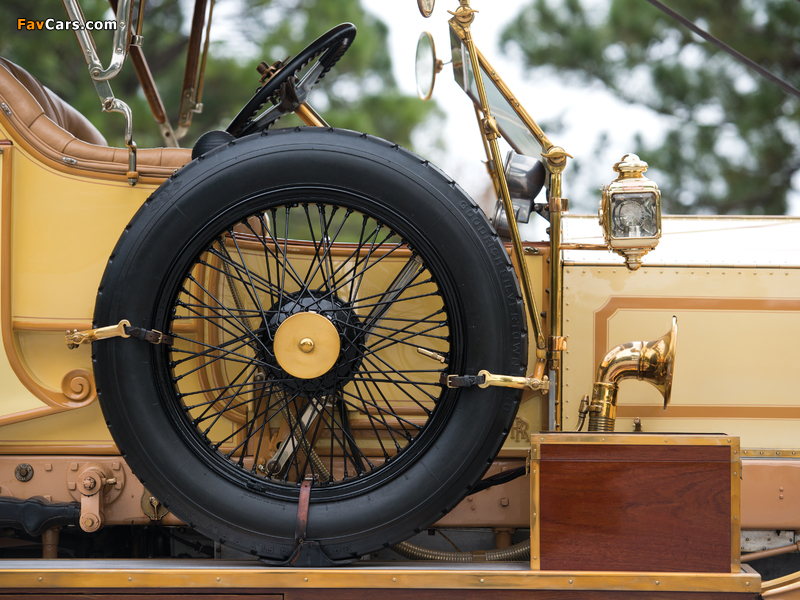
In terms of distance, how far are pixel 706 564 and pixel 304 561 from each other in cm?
101

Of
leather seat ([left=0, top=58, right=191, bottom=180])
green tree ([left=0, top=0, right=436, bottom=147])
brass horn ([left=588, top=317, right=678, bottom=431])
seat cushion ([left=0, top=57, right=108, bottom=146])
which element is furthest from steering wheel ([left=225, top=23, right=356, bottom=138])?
green tree ([left=0, top=0, right=436, bottom=147])

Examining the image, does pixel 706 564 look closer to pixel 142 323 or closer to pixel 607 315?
pixel 607 315

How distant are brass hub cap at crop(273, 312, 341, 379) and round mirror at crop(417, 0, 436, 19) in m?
0.95

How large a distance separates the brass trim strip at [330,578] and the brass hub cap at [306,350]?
0.51 m

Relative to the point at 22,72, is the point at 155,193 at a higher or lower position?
lower

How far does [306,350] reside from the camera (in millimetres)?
1715

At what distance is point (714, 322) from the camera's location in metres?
2.04

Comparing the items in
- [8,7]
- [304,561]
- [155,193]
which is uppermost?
[8,7]

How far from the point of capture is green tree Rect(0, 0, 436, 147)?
695cm

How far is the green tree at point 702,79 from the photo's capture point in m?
7.62

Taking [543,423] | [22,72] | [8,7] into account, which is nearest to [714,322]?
[543,423]

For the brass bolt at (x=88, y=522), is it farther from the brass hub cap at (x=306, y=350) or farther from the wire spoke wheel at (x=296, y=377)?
the brass hub cap at (x=306, y=350)

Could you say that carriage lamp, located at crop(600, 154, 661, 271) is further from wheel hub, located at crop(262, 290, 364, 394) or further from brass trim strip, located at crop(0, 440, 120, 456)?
brass trim strip, located at crop(0, 440, 120, 456)

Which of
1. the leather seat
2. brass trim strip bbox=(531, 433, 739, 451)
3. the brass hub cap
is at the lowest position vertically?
brass trim strip bbox=(531, 433, 739, 451)
